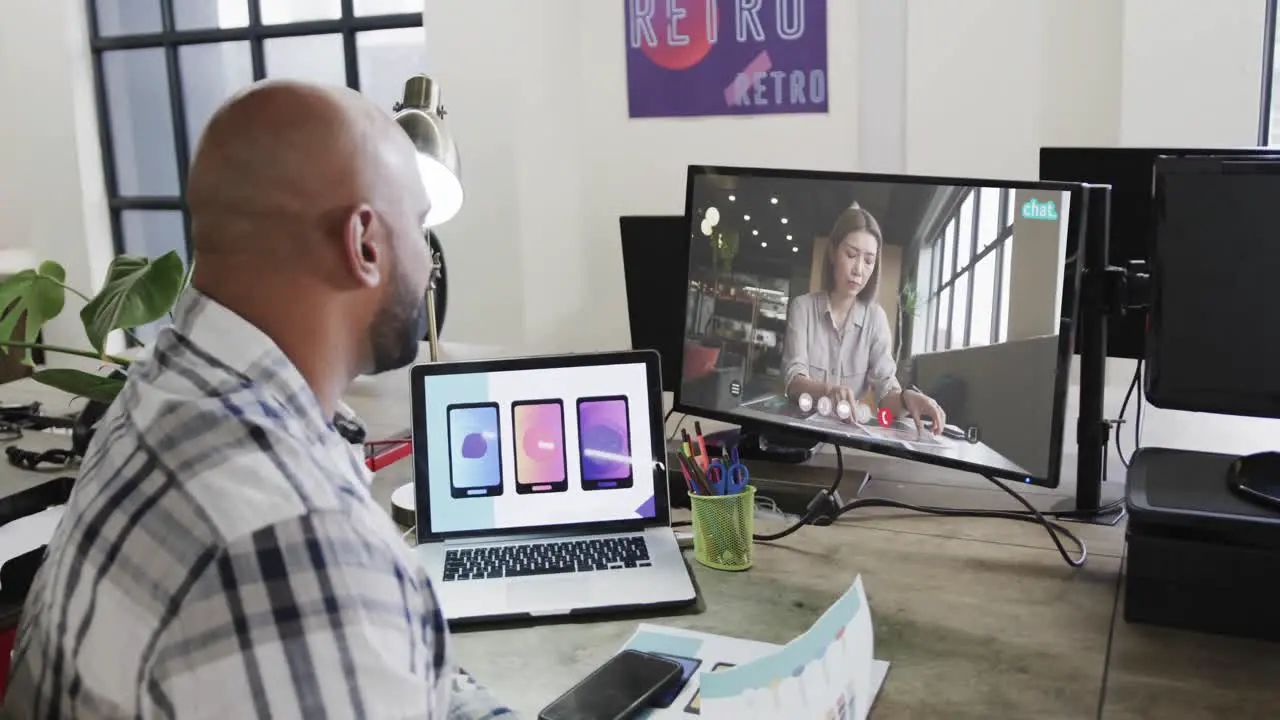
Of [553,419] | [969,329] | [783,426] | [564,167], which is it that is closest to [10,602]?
[553,419]

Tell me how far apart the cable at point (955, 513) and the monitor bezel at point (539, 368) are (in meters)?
0.15

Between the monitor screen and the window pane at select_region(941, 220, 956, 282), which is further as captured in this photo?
the window pane at select_region(941, 220, 956, 282)

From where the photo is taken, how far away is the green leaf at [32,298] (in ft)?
5.57

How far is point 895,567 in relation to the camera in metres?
1.33

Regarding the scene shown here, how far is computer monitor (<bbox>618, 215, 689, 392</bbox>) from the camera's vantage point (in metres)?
1.80

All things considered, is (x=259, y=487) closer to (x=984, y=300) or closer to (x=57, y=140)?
(x=984, y=300)

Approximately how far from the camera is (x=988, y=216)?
1281mm

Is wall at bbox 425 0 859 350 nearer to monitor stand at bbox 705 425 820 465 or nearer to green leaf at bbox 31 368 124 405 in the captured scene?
monitor stand at bbox 705 425 820 465

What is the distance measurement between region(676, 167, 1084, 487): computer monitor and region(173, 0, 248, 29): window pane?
313 centimetres

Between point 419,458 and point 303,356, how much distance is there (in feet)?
1.97

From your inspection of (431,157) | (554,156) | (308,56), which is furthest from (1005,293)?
(308,56)

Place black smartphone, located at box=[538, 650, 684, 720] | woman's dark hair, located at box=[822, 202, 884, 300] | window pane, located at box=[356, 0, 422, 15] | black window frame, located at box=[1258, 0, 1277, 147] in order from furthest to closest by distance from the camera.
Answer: window pane, located at box=[356, 0, 422, 15] < black window frame, located at box=[1258, 0, 1277, 147] < woman's dark hair, located at box=[822, 202, 884, 300] < black smartphone, located at box=[538, 650, 684, 720]

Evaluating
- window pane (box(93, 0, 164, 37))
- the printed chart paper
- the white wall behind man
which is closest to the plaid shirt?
the printed chart paper

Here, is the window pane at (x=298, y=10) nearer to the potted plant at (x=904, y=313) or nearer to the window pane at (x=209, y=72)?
the window pane at (x=209, y=72)
